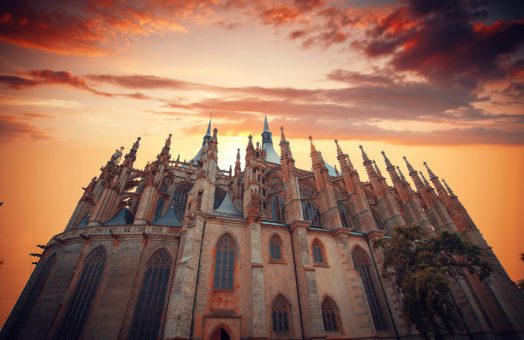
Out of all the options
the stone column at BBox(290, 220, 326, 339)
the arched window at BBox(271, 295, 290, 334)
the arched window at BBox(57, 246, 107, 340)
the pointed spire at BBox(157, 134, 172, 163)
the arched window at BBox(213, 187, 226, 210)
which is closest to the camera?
the stone column at BBox(290, 220, 326, 339)

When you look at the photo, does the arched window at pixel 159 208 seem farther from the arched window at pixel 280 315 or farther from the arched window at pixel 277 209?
the arched window at pixel 280 315

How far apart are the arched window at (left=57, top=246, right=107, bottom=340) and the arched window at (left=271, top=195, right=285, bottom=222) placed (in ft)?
48.9

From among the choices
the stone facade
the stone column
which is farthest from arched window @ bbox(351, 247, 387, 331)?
the stone column

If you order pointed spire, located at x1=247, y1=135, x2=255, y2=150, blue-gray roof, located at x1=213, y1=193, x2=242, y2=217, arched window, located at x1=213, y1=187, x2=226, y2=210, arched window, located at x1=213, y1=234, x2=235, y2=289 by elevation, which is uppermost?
pointed spire, located at x1=247, y1=135, x2=255, y2=150

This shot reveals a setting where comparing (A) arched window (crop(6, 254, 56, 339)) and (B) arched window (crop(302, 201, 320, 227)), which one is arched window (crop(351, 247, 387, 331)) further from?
(A) arched window (crop(6, 254, 56, 339))

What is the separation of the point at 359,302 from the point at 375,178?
48.3 ft

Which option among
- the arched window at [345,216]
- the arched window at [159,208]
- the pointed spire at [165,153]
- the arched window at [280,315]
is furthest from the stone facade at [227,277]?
the pointed spire at [165,153]

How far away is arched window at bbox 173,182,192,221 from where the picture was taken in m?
27.0

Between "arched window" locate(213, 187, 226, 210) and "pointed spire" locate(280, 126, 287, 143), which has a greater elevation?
"pointed spire" locate(280, 126, 287, 143)

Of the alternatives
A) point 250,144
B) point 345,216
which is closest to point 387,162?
point 345,216

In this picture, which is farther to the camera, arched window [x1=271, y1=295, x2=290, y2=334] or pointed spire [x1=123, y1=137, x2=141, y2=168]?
pointed spire [x1=123, y1=137, x2=141, y2=168]

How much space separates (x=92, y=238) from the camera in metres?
18.6

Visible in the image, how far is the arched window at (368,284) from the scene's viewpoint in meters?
18.0

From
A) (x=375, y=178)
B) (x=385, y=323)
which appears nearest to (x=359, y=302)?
(x=385, y=323)
